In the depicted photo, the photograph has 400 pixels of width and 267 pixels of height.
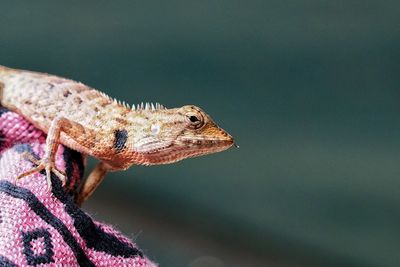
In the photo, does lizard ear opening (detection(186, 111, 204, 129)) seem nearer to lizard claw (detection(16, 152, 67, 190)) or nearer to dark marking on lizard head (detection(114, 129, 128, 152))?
dark marking on lizard head (detection(114, 129, 128, 152))

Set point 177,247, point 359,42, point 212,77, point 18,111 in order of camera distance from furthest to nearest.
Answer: point 177,247, point 212,77, point 359,42, point 18,111

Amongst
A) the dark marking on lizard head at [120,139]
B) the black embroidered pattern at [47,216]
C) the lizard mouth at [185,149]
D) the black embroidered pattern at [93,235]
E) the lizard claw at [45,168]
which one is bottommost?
the black embroidered pattern at [47,216]

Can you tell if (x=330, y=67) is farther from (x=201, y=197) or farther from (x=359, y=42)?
(x=201, y=197)

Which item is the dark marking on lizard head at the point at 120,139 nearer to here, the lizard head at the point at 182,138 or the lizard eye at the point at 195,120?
the lizard head at the point at 182,138

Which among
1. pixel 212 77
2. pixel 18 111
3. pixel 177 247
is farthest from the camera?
pixel 177 247

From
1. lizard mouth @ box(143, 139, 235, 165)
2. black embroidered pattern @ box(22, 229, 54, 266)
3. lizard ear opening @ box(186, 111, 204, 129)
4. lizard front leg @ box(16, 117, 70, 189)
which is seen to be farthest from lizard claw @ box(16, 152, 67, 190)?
lizard ear opening @ box(186, 111, 204, 129)

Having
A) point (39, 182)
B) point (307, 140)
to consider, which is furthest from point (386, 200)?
point (39, 182)

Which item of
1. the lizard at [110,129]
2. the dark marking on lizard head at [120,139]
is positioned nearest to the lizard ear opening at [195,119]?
the lizard at [110,129]
